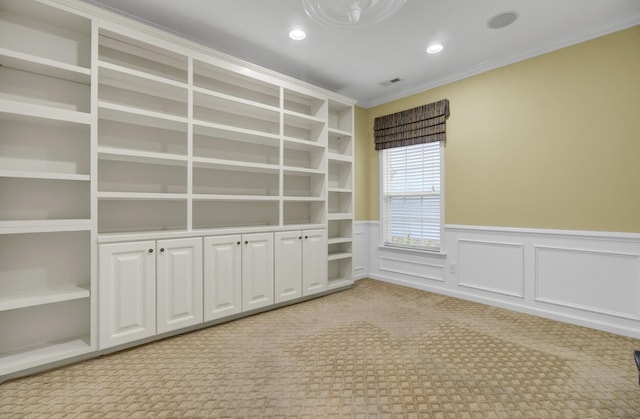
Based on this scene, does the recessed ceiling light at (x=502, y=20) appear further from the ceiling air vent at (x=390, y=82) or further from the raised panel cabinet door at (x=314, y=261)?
the raised panel cabinet door at (x=314, y=261)

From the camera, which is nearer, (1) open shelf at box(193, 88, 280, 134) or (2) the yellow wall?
(2) the yellow wall

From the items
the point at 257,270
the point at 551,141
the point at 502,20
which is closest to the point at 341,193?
the point at 257,270

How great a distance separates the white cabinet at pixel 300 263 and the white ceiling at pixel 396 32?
193 cm

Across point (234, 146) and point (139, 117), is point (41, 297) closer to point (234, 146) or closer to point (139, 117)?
point (139, 117)

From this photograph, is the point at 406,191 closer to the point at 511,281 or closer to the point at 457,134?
the point at 457,134

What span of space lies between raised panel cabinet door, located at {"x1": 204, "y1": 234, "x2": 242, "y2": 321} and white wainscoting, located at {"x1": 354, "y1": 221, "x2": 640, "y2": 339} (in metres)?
2.45

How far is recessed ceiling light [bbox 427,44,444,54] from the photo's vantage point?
125 inches

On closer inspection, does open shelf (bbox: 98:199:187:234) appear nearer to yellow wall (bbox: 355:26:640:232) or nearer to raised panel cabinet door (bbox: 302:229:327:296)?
raised panel cabinet door (bbox: 302:229:327:296)

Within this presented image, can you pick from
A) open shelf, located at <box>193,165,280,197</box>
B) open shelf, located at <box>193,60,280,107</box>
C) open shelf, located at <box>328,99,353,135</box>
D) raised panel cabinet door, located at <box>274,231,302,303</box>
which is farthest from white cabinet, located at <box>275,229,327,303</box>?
open shelf, located at <box>193,60,280,107</box>

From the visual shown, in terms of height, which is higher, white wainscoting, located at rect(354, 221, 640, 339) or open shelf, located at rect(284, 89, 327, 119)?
open shelf, located at rect(284, 89, 327, 119)

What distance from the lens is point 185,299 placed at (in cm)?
274

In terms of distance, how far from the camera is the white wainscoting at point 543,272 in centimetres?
279

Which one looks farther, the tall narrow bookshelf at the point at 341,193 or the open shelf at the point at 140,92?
the tall narrow bookshelf at the point at 341,193

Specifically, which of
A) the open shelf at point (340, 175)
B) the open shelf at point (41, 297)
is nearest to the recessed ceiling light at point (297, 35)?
the open shelf at point (340, 175)
